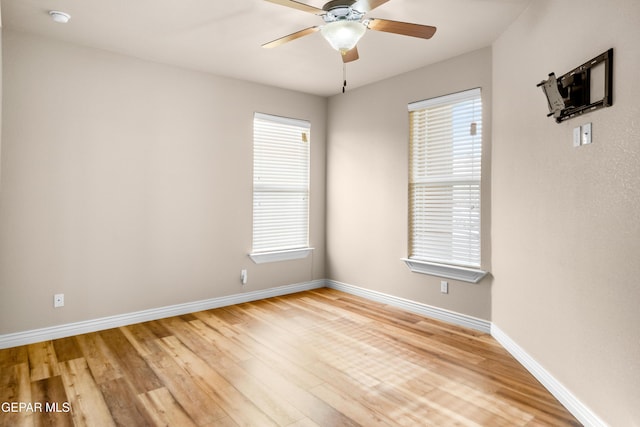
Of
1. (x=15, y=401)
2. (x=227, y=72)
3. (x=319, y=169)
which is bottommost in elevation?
(x=15, y=401)

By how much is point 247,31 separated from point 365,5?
4.43 ft

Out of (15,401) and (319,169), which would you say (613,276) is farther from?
(319,169)

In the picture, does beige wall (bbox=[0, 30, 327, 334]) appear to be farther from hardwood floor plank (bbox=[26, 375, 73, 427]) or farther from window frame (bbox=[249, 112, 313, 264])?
hardwood floor plank (bbox=[26, 375, 73, 427])

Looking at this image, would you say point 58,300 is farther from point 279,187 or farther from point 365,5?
point 365,5

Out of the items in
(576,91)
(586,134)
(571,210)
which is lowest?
(571,210)

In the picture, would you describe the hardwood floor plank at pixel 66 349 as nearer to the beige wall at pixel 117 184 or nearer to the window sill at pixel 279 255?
the beige wall at pixel 117 184

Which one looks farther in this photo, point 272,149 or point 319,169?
point 319,169

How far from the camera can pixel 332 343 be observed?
330 centimetres

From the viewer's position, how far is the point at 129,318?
372 cm

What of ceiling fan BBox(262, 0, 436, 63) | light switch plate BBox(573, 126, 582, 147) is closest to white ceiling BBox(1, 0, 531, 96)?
ceiling fan BBox(262, 0, 436, 63)

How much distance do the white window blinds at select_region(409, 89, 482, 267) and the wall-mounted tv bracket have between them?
1.23 metres

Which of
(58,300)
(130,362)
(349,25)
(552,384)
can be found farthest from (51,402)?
(552,384)

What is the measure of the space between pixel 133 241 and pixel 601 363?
376cm

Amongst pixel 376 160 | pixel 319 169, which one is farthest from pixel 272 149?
pixel 376 160
